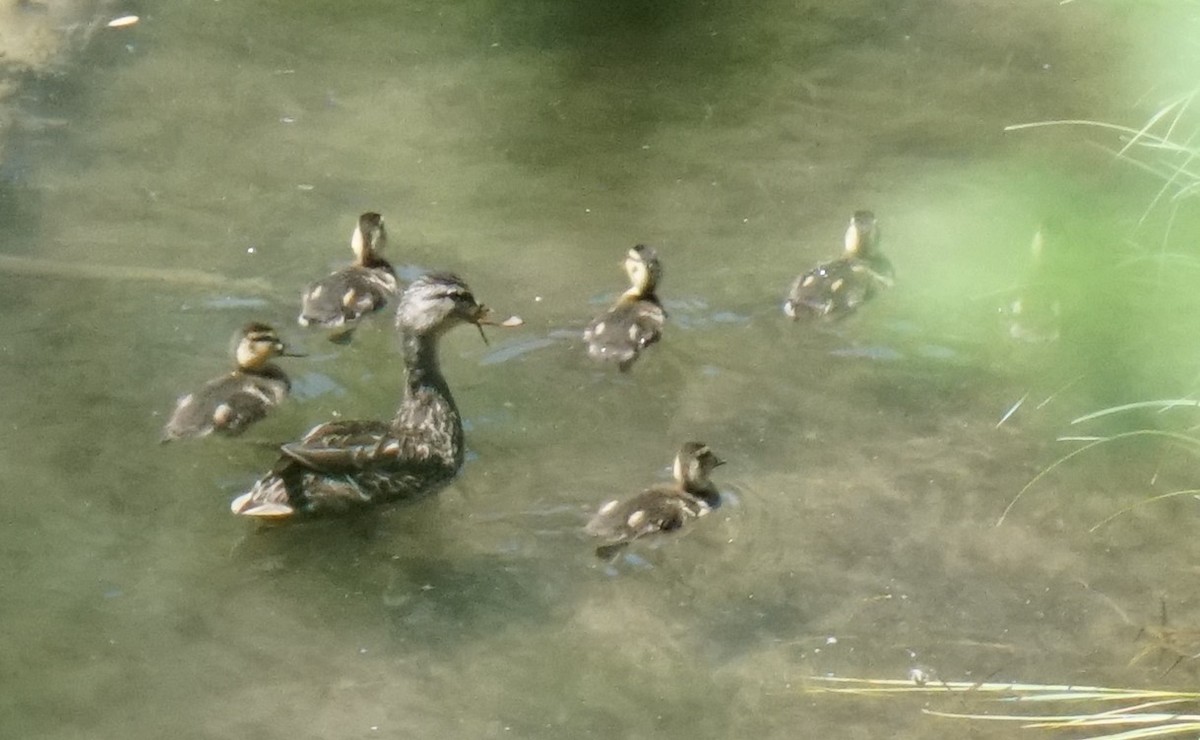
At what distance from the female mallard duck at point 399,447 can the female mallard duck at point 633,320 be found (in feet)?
1.31

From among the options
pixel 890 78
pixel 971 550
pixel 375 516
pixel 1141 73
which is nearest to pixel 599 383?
pixel 375 516

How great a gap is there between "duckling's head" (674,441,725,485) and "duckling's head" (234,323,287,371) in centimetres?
136

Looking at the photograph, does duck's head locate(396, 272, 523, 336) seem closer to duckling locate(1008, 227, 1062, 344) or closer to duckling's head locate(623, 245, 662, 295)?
duckling's head locate(623, 245, 662, 295)

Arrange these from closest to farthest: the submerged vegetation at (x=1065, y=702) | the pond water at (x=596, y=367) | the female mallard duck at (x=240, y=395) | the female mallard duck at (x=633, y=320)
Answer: the submerged vegetation at (x=1065, y=702) → the pond water at (x=596, y=367) → the female mallard duck at (x=240, y=395) → the female mallard duck at (x=633, y=320)

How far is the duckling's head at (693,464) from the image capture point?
179 inches

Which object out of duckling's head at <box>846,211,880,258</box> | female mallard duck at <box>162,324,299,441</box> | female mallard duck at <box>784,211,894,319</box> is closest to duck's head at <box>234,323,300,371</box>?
female mallard duck at <box>162,324,299,441</box>

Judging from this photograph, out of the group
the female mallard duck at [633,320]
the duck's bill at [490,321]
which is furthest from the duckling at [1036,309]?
the duck's bill at [490,321]

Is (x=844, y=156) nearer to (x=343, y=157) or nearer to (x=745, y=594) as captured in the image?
(x=343, y=157)

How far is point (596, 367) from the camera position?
5262 mm

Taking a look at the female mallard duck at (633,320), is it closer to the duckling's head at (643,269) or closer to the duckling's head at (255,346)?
the duckling's head at (643,269)

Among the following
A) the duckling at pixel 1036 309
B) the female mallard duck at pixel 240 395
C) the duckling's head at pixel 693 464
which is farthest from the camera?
the duckling at pixel 1036 309

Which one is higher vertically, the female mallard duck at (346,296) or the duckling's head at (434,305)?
the duckling's head at (434,305)

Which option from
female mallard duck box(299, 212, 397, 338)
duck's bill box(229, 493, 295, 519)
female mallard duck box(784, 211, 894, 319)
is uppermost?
female mallard duck box(784, 211, 894, 319)

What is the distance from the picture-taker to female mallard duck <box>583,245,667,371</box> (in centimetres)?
523
